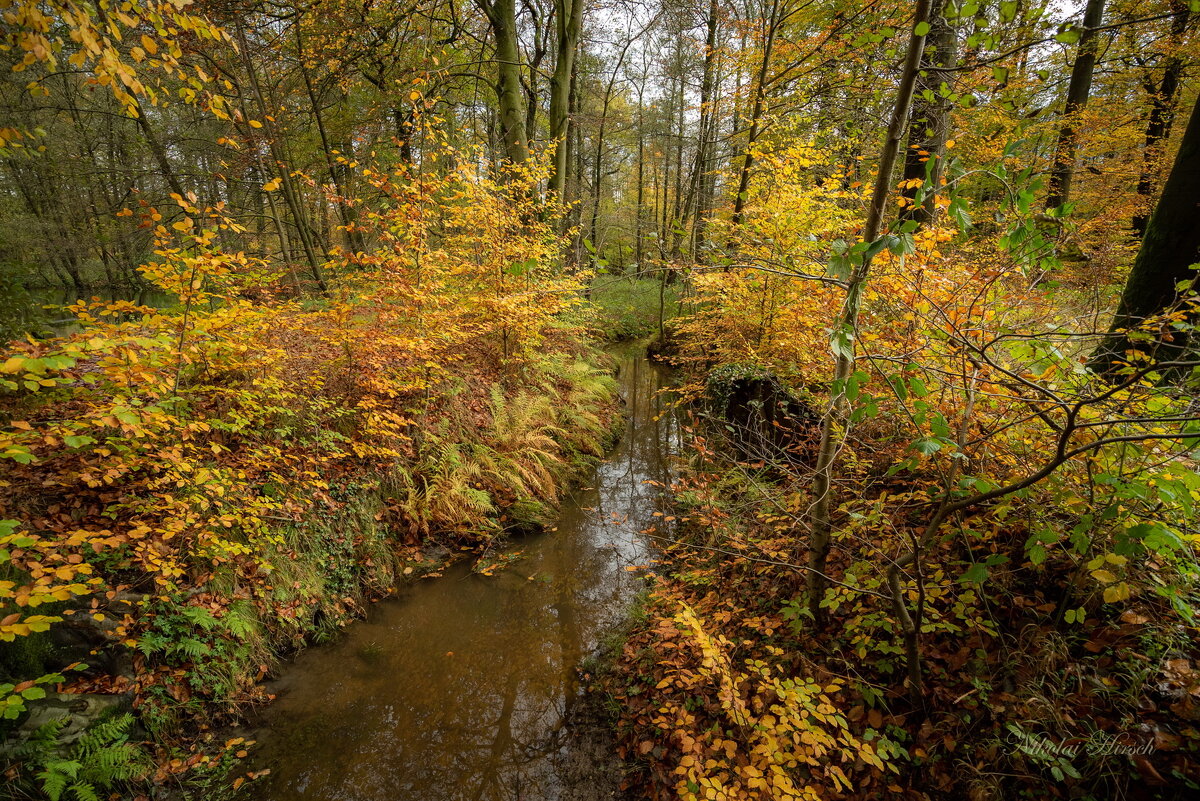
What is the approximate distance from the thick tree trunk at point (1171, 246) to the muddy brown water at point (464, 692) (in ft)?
18.9

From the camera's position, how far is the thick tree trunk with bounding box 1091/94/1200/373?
14.0ft

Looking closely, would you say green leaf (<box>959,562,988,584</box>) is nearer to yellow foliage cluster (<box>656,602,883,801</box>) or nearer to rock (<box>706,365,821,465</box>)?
yellow foliage cluster (<box>656,602,883,801</box>)

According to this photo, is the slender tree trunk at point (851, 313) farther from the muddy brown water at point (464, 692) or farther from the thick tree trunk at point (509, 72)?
the thick tree trunk at point (509, 72)

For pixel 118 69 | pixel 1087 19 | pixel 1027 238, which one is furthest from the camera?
pixel 1087 19

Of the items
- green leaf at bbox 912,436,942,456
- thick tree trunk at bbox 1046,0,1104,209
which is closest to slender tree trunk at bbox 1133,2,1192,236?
thick tree trunk at bbox 1046,0,1104,209

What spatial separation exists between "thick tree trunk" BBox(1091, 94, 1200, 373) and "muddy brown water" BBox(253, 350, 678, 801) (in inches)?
227

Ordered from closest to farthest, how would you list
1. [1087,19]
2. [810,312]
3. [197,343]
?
[197,343] → [810,312] → [1087,19]

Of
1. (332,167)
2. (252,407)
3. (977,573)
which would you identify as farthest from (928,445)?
(332,167)

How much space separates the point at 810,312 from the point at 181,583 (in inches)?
287

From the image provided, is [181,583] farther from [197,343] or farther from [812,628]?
[812,628]

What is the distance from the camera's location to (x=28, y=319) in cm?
463

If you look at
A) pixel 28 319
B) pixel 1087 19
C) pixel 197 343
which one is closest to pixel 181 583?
pixel 197 343

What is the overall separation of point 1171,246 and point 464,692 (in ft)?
26.2

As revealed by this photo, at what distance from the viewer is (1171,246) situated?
4.36 metres
